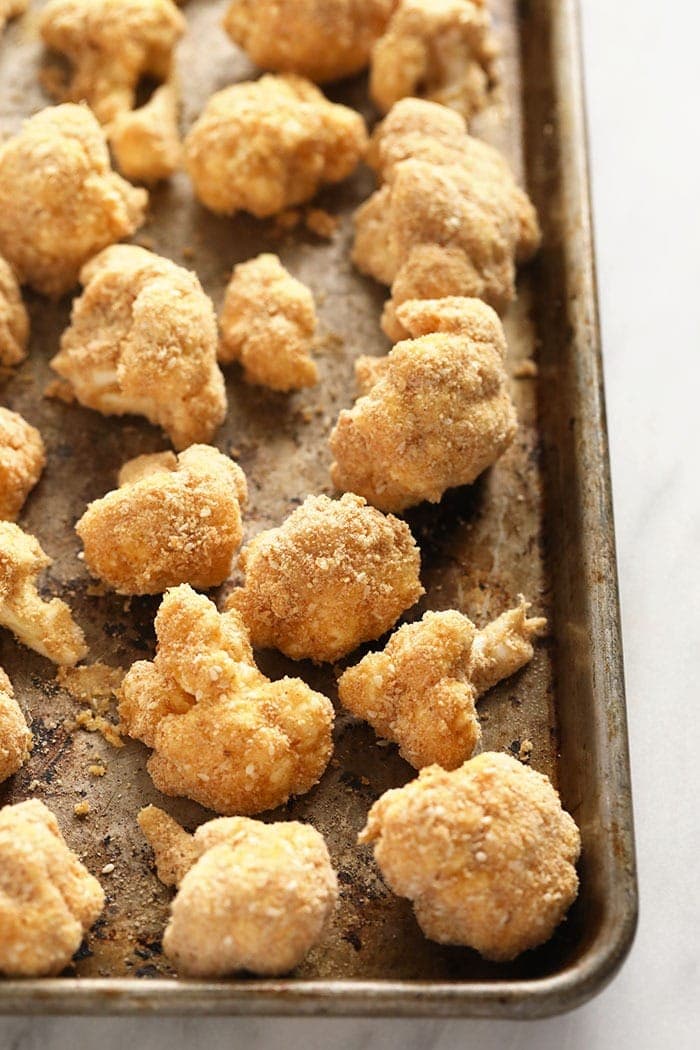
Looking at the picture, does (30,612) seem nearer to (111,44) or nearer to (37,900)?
(37,900)

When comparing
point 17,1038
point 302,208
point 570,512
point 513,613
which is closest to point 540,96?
point 302,208

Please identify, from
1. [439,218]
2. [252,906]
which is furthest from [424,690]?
[439,218]

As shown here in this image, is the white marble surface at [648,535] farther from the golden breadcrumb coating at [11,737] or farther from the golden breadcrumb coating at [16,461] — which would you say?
the golden breadcrumb coating at [16,461]

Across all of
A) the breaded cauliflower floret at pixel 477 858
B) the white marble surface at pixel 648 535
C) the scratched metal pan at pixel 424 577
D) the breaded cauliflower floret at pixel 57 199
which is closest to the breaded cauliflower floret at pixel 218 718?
the scratched metal pan at pixel 424 577

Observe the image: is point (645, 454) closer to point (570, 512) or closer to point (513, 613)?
point (570, 512)

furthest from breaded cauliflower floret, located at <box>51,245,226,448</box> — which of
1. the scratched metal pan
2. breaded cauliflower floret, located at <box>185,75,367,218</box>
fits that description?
breaded cauliflower floret, located at <box>185,75,367,218</box>

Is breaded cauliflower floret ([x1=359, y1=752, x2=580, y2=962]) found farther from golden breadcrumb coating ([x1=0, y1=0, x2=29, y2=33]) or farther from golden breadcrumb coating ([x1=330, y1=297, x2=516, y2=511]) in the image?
golden breadcrumb coating ([x1=0, y1=0, x2=29, y2=33])
